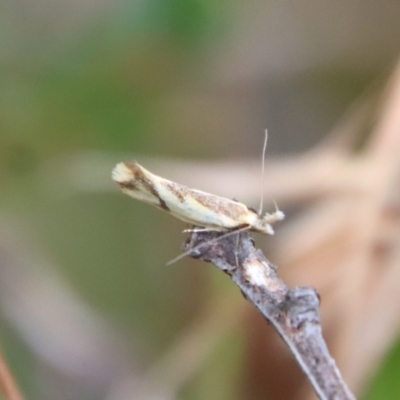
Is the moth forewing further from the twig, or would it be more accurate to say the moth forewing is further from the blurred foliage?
the blurred foliage

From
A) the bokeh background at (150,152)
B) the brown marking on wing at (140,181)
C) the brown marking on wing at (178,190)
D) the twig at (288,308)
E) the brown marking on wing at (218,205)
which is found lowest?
→ the twig at (288,308)

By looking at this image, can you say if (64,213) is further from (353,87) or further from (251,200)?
(353,87)

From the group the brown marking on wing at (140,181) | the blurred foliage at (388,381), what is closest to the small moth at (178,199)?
the brown marking on wing at (140,181)

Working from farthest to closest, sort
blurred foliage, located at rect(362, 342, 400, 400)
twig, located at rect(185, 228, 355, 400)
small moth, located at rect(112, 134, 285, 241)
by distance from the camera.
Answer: blurred foliage, located at rect(362, 342, 400, 400)
small moth, located at rect(112, 134, 285, 241)
twig, located at rect(185, 228, 355, 400)

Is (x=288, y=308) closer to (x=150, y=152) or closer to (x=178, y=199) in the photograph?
(x=178, y=199)

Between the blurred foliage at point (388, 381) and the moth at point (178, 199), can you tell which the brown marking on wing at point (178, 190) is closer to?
the moth at point (178, 199)

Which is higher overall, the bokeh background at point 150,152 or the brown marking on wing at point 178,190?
the bokeh background at point 150,152

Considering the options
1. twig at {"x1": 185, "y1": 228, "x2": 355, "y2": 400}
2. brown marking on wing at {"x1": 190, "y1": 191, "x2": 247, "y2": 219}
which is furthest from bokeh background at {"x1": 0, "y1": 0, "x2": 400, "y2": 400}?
twig at {"x1": 185, "y1": 228, "x2": 355, "y2": 400}
